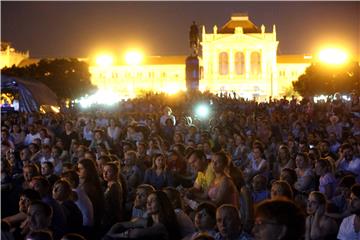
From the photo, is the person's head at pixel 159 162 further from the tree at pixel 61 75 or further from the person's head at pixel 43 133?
the tree at pixel 61 75

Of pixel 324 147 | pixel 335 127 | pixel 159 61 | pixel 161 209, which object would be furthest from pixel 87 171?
pixel 159 61

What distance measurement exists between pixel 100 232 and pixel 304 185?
2.69m

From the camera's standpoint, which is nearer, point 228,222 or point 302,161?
point 228,222

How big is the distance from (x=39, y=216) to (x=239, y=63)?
9528 cm

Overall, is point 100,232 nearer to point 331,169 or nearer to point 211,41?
point 331,169

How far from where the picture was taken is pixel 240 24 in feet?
345

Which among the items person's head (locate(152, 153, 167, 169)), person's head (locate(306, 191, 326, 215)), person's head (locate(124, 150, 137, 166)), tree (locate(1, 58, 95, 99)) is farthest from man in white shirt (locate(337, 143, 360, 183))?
tree (locate(1, 58, 95, 99))

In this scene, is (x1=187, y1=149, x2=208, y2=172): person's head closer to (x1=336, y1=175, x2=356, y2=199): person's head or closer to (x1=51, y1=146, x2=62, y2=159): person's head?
(x1=336, y1=175, x2=356, y2=199): person's head

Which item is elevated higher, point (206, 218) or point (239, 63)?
point (239, 63)

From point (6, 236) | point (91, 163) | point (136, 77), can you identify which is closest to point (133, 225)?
point (6, 236)

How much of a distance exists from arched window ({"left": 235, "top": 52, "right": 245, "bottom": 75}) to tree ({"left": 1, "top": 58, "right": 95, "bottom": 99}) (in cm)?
3360

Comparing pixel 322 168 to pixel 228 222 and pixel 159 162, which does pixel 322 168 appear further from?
pixel 228 222

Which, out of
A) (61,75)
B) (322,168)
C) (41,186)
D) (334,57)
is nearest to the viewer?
(41,186)

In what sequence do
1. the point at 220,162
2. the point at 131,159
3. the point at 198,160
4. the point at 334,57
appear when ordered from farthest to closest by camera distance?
the point at 334,57
the point at 131,159
the point at 198,160
the point at 220,162
